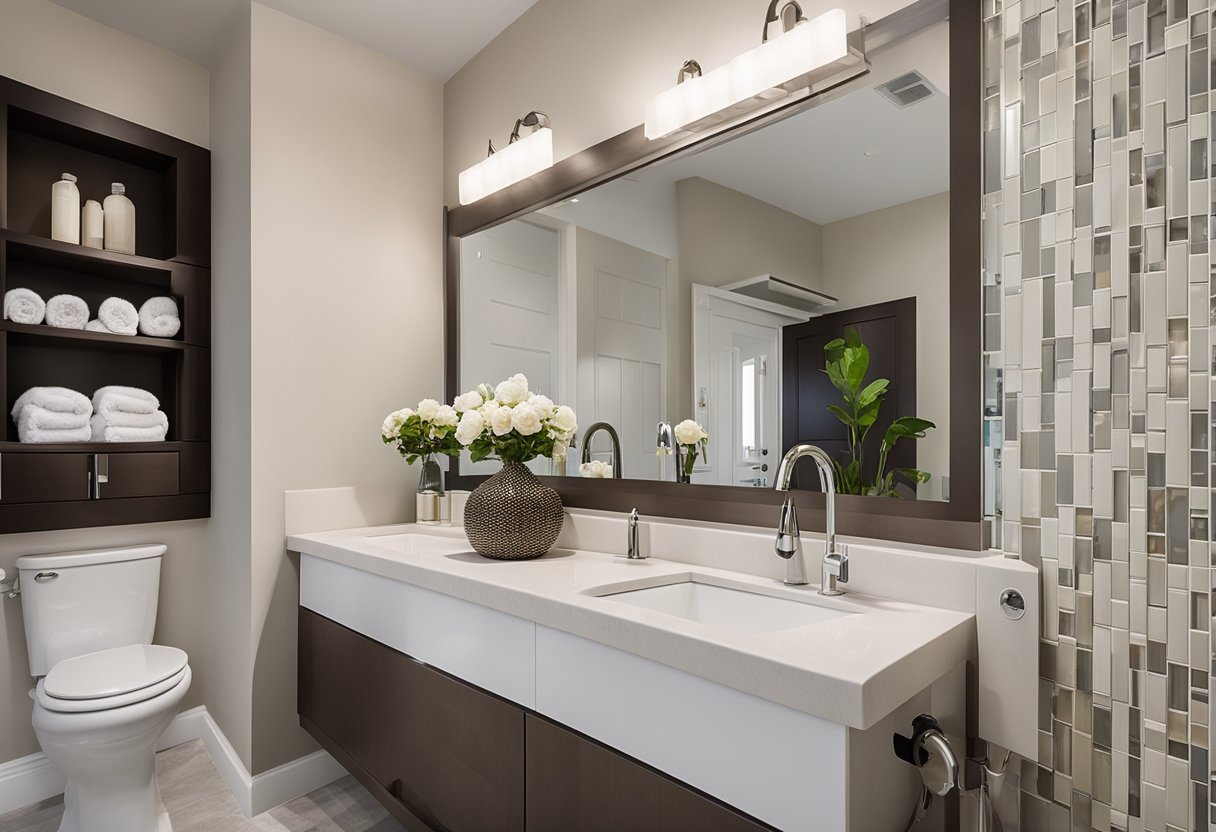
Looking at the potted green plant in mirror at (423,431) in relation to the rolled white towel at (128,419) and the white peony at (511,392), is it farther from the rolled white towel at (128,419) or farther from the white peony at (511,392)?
the rolled white towel at (128,419)

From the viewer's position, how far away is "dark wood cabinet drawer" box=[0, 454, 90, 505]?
6.44ft

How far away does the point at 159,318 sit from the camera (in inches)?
88.3

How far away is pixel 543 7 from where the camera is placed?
209 centimetres

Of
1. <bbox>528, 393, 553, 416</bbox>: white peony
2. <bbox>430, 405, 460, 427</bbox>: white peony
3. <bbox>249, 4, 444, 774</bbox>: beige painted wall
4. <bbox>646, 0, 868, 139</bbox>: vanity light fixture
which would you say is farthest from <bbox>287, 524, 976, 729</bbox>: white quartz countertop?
<bbox>646, 0, 868, 139</bbox>: vanity light fixture

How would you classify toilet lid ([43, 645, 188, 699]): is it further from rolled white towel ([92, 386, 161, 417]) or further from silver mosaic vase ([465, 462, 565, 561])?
silver mosaic vase ([465, 462, 565, 561])

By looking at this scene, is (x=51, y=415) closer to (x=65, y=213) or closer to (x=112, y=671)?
(x=65, y=213)

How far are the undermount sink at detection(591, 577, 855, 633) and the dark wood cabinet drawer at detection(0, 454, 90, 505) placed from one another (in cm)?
182

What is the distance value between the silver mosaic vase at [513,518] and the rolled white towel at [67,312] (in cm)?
144

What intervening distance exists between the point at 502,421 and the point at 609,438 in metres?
0.35

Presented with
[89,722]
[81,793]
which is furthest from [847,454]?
[81,793]

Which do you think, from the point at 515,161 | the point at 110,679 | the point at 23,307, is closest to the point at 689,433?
the point at 515,161

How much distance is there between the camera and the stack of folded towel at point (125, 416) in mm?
2123

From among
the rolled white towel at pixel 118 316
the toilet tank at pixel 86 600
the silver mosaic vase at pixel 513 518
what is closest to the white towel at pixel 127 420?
the rolled white towel at pixel 118 316

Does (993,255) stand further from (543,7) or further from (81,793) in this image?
(81,793)
